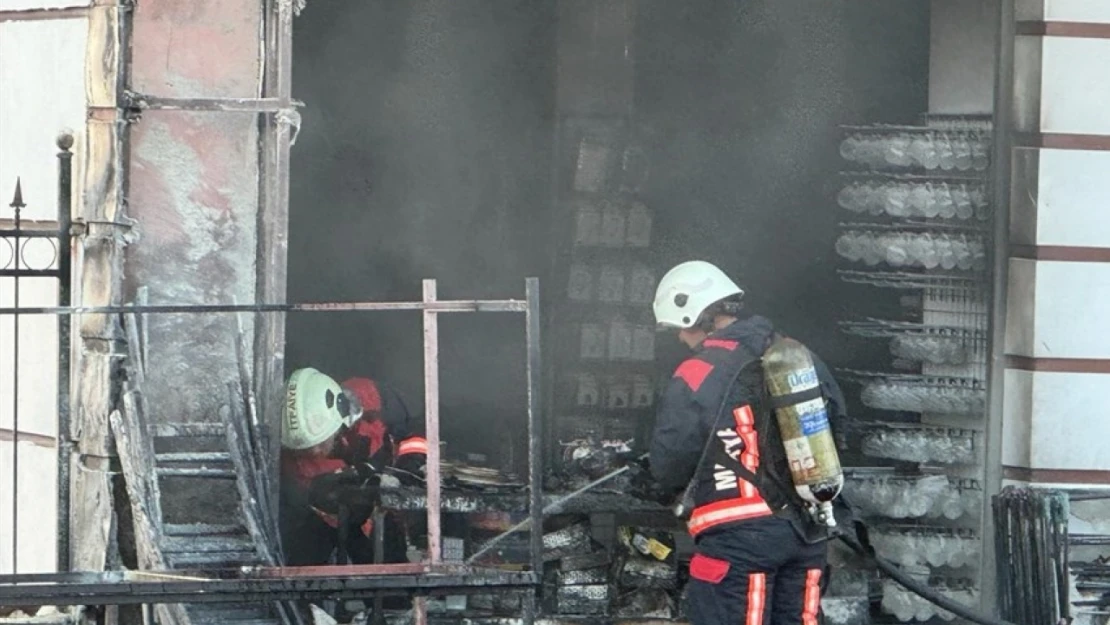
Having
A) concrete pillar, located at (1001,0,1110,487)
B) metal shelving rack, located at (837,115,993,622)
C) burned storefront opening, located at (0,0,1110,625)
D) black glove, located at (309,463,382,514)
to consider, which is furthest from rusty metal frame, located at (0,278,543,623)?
concrete pillar, located at (1001,0,1110,487)

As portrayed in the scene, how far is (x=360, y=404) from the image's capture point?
8.86 metres

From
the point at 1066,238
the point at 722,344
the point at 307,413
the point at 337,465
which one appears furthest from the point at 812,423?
the point at 337,465

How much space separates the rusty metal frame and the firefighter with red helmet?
1.48m

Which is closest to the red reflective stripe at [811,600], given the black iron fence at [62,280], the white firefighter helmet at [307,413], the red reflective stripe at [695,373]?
the red reflective stripe at [695,373]

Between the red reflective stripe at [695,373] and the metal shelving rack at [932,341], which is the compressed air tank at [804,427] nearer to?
the red reflective stripe at [695,373]

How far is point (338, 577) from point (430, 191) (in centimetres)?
410

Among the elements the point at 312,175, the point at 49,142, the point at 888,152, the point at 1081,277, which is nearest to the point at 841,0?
the point at 888,152

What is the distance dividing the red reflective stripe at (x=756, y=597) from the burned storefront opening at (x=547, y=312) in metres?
0.03

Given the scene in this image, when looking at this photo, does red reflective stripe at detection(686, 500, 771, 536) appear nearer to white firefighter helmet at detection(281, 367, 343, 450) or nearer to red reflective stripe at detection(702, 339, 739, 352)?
red reflective stripe at detection(702, 339, 739, 352)

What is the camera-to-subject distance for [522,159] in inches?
401

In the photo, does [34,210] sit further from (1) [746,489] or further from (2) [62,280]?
(1) [746,489]

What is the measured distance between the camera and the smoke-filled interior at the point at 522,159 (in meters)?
9.93

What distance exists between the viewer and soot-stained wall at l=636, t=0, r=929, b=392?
9938 millimetres

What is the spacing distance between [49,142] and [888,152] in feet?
13.7
